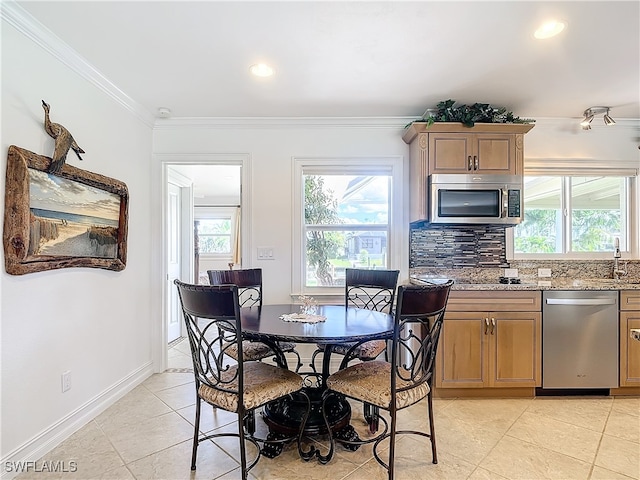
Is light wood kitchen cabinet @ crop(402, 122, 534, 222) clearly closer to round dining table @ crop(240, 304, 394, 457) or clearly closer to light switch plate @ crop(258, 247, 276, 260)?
round dining table @ crop(240, 304, 394, 457)

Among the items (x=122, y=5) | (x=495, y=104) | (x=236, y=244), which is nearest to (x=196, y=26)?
(x=122, y=5)

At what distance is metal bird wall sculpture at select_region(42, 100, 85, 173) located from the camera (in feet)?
6.70

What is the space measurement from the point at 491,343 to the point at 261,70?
263 cm

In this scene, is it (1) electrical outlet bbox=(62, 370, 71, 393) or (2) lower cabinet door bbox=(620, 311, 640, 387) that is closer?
(1) electrical outlet bbox=(62, 370, 71, 393)

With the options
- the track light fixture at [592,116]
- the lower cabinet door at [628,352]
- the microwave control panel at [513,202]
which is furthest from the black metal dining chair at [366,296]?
the track light fixture at [592,116]

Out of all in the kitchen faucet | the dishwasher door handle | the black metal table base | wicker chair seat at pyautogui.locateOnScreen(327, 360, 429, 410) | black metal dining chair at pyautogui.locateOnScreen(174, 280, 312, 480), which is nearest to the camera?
black metal dining chair at pyautogui.locateOnScreen(174, 280, 312, 480)

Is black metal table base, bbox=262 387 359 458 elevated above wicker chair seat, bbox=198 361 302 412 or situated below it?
below

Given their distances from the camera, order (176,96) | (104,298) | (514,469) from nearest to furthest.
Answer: (514,469)
(104,298)
(176,96)

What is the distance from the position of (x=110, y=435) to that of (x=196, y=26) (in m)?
2.50

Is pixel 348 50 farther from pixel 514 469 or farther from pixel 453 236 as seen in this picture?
pixel 514 469

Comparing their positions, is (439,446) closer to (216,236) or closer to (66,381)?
(66,381)

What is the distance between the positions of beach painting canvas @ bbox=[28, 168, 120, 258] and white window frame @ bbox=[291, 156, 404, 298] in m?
1.50

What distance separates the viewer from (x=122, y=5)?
5.92ft

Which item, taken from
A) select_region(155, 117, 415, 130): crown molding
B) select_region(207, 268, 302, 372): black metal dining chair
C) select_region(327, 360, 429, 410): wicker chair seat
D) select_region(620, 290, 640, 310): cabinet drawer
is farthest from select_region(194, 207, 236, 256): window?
select_region(620, 290, 640, 310): cabinet drawer
